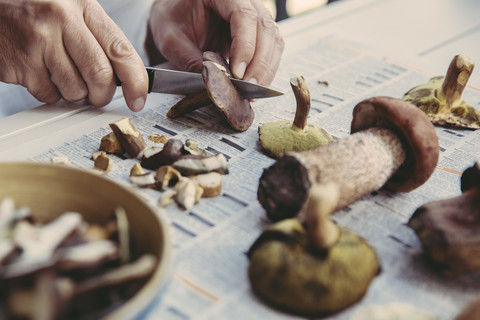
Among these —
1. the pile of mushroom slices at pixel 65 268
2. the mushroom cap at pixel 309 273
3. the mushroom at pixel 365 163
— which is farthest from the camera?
the mushroom at pixel 365 163

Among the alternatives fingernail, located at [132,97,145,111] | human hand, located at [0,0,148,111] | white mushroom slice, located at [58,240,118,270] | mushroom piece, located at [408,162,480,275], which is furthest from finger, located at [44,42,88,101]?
mushroom piece, located at [408,162,480,275]

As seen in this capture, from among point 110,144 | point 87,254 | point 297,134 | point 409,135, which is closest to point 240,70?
point 297,134

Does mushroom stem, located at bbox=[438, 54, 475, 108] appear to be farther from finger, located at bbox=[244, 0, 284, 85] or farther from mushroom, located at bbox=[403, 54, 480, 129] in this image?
finger, located at bbox=[244, 0, 284, 85]

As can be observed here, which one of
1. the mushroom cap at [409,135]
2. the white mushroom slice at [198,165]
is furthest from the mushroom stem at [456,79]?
the white mushroom slice at [198,165]

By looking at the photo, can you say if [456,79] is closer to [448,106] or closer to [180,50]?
[448,106]

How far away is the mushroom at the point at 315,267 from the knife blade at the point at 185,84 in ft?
1.64

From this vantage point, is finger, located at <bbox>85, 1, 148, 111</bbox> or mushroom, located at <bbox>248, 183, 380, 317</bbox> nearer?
mushroom, located at <bbox>248, 183, 380, 317</bbox>

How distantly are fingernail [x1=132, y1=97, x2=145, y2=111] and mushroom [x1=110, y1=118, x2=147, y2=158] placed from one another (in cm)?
14

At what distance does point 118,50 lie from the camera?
0.98 m

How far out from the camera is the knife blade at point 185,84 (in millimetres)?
Result: 1021

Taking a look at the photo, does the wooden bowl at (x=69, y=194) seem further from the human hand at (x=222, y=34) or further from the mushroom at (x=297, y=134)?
the human hand at (x=222, y=34)

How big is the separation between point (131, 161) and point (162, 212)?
0.61ft

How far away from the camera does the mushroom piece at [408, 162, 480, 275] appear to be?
0.59m

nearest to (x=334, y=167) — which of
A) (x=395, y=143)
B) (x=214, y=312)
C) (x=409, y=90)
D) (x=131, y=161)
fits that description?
(x=395, y=143)
